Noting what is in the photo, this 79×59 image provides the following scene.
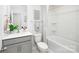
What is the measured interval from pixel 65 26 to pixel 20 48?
2.37 feet

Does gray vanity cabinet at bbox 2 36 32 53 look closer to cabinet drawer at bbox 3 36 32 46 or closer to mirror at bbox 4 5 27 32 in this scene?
cabinet drawer at bbox 3 36 32 46

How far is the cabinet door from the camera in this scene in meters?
1.28

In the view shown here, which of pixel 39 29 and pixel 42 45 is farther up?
pixel 39 29

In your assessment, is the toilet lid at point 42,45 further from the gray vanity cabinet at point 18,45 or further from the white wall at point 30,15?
the white wall at point 30,15

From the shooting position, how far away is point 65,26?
1.38m

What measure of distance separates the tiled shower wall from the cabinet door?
0.34 meters

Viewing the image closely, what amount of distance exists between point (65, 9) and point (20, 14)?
650 millimetres

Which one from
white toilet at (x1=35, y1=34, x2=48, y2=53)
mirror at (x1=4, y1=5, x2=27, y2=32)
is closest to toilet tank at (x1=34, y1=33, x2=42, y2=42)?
white toilet at (x1=35, y1=34, x2=48, y2=53)

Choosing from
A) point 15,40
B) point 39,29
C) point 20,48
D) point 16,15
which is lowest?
point 20,48

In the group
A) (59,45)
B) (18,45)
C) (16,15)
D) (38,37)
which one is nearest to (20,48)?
(18,45)

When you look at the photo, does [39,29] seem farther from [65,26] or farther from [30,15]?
[65,26]
